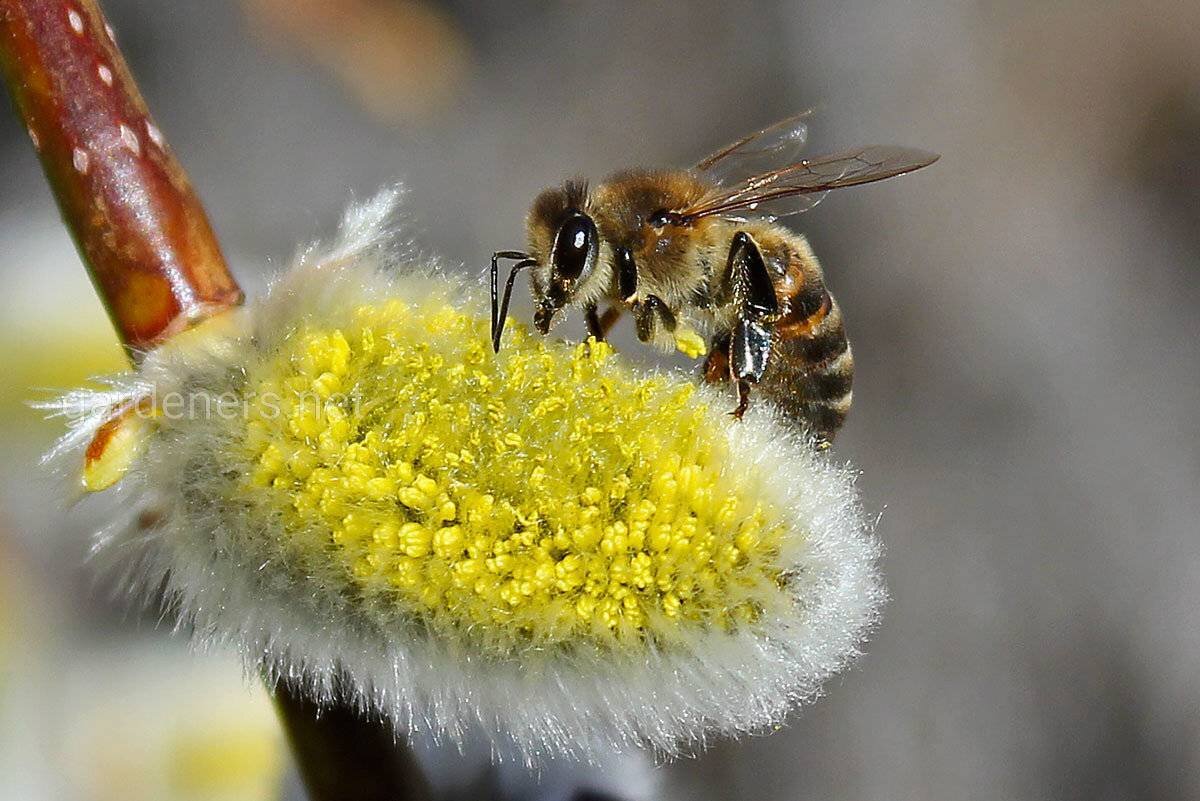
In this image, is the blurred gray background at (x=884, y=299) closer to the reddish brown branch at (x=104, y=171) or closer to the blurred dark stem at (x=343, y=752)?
the blurred dark stem at (x=343, y=752)

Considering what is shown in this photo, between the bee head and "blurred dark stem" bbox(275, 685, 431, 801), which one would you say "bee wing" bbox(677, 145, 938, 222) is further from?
"blurred dark stem" bbox(275, 685, 431, 801)

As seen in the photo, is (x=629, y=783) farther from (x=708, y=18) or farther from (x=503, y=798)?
(x=708, y=18)

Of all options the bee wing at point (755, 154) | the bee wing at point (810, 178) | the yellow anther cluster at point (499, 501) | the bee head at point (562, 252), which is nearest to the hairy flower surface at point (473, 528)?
the yellow anther cluster at point (499, 501)

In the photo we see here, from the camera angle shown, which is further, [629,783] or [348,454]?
[629,783]

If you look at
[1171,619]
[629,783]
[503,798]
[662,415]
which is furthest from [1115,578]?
[662,415]

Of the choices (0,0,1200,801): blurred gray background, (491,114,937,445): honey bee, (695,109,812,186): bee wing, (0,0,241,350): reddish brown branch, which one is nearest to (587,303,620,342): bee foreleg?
(491,114,937,445): honey bee
